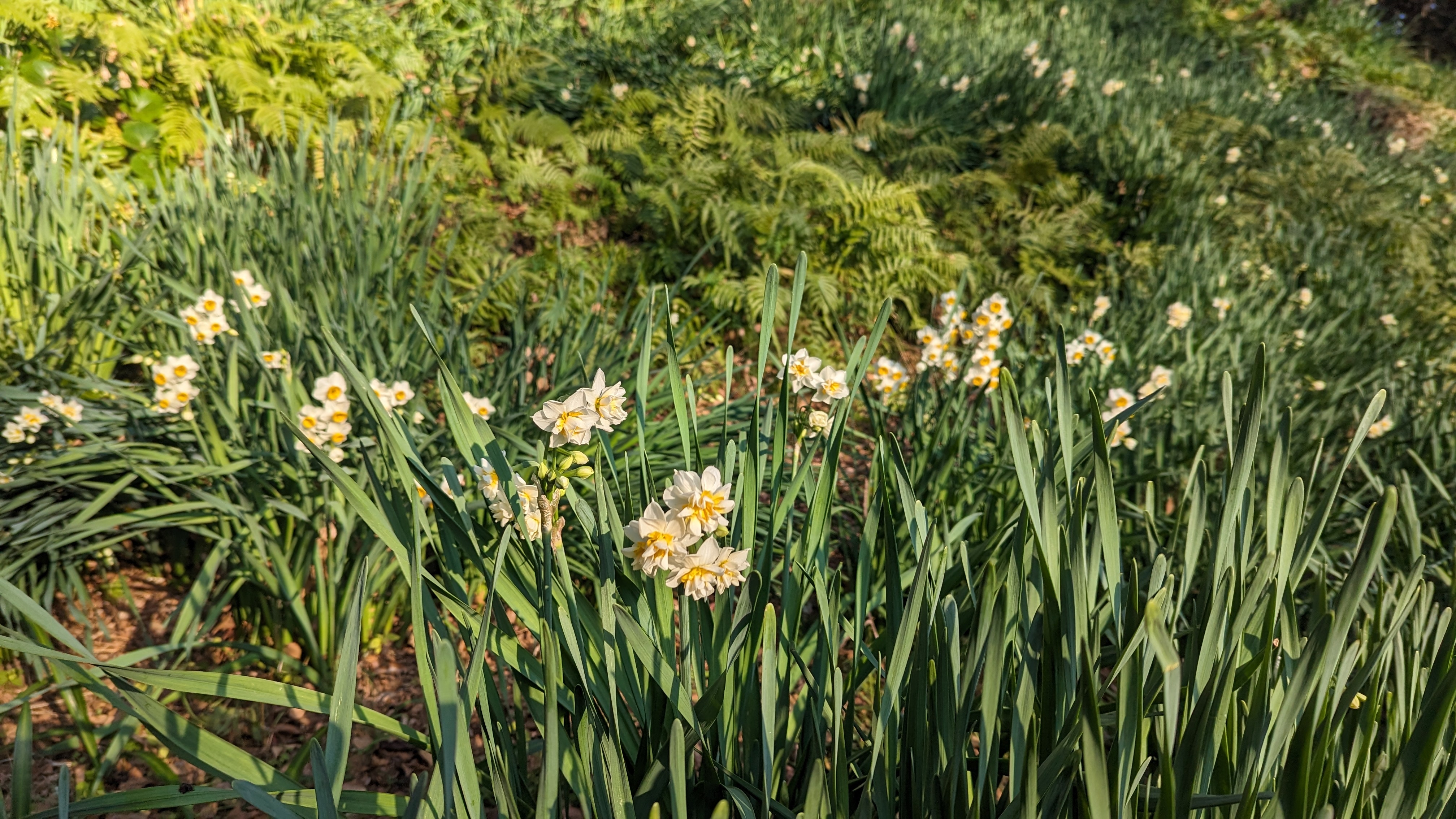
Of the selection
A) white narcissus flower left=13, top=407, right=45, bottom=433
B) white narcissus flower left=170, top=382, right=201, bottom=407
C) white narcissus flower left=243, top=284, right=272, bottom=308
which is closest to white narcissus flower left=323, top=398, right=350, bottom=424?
white narcissus flower left=170, top=382, right=201, bottom=407

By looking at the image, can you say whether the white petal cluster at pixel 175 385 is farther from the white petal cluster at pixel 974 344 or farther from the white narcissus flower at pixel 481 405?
the white petal cluster at pixel 974 344

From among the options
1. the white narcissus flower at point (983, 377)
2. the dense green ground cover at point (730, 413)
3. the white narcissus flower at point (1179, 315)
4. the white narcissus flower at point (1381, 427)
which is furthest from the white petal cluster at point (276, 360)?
the white narcissus flower at point (1381, 427)

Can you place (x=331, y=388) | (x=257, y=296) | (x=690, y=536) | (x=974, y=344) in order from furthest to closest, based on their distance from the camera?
(x=974, y=344) → (x=257, y=296) → (x=331, y=388) → (x=690, y=536)

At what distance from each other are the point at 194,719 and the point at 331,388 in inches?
28.0

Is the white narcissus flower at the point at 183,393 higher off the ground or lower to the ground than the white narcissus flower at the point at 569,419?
lower

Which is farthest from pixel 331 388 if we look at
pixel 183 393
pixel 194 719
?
pixel 194 719

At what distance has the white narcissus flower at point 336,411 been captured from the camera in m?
1.65

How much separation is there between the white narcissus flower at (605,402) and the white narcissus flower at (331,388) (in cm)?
87

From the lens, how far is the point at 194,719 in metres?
1.70

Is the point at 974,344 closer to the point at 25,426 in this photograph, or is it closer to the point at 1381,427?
the point at 1381,427

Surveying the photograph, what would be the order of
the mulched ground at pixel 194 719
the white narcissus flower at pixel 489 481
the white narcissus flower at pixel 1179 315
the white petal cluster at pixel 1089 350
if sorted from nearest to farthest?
the white narcissus flower at pixel 489 481 → the mulched ground at pixel 194 719 → the white petal cluster at pixel 1089 350 → the white narcissus flower at pixel 1179 315

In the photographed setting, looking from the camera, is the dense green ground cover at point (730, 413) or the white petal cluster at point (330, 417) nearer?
the dense green ground cover at point (730, 413)

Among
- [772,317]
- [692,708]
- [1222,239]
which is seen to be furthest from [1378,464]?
[692,708]

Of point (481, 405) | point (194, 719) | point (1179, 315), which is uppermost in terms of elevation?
point (481, 405)
